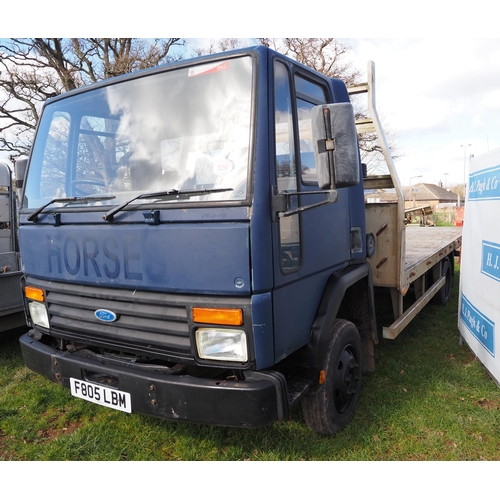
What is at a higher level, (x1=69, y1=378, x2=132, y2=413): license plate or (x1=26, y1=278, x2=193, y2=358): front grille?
(x1=26, y1=278, x2=193, y2=358): front grille

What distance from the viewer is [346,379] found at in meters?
3.00

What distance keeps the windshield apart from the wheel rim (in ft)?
4.85

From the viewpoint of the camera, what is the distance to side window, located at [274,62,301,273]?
2338 millimetres

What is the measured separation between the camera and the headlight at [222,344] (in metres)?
2.19

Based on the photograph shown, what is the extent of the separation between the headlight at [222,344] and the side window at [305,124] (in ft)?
3.37

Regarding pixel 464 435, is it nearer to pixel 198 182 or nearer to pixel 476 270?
pixel 476 270

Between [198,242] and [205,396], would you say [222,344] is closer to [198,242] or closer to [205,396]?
[205,396]

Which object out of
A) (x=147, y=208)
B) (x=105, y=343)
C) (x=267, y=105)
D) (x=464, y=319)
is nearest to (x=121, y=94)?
(x=147, y=208)

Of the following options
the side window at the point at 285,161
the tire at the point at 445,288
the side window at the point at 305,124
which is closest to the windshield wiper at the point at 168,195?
the side window at the point at 285,161

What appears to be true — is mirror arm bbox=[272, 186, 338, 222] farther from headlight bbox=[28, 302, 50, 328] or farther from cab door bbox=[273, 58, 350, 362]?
headlight bbox=[28, 302, 50, 328]

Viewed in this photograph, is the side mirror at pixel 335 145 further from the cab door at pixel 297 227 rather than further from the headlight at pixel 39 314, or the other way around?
the headlight at pixel 39 314

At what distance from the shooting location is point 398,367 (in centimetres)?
416

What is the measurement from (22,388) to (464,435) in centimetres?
366

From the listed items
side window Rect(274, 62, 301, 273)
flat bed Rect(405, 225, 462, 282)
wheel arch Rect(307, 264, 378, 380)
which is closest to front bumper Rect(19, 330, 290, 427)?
wheel arch Rect(307, 264, 378, 380)
